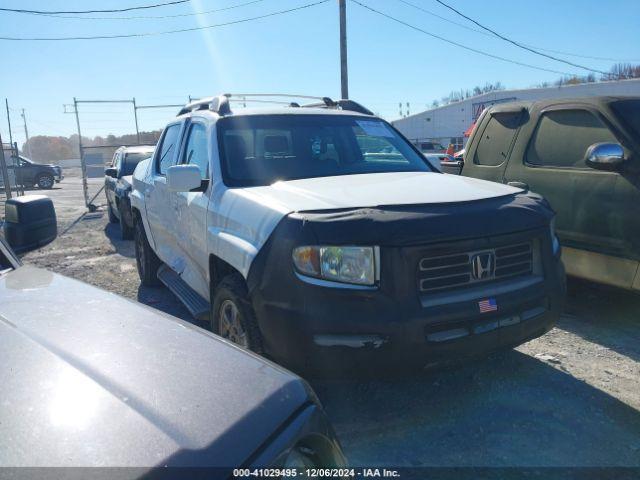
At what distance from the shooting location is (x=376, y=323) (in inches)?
98.3

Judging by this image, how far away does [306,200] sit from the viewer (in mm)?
2906

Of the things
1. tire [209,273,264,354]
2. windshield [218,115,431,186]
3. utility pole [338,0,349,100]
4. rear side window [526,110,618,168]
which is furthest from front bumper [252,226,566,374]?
utility pole [338,0,349,100]

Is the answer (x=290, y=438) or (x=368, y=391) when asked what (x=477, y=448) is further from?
(x=290, y=438)

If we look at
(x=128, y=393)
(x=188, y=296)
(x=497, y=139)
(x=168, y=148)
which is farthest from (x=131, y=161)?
(x=128, y=393)

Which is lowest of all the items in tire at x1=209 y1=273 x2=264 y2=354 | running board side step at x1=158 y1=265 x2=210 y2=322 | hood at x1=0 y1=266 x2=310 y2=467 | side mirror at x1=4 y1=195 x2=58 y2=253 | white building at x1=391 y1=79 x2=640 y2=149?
running board side step at x1=158 y1=265 x2=210 y2=322

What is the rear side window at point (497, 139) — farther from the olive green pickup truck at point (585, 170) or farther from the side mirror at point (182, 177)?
the side mirror at point (182, 177)

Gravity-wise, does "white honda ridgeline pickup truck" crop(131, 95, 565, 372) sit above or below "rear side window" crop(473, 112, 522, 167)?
below

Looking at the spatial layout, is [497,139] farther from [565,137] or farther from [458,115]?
[458,115]

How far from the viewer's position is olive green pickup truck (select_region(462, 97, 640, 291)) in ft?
13.5

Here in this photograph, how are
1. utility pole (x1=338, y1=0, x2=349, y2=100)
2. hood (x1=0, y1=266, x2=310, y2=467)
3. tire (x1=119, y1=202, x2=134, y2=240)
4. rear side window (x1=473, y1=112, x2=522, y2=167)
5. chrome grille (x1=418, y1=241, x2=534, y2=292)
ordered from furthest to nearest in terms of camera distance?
utility pole (x1=338, y1=0, x2=349, y2=100) → tire (x1=119, y1=202, x2=134, y2=240) → rear side window (x1=473, y1=112, x2=522, y2=167) → chrome grille (x1=418, y1=241, x2=534, y2=292) → hood (x1=0, y1=266, x2=310, y2=467)

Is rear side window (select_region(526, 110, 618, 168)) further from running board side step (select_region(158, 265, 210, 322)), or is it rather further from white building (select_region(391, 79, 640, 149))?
white building (select_region(391, 79, 640, 149))

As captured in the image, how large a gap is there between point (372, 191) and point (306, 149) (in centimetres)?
104

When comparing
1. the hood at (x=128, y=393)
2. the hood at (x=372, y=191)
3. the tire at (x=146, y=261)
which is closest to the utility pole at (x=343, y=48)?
the tire at (x=146, y=261)

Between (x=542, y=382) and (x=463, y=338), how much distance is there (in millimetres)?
1160
